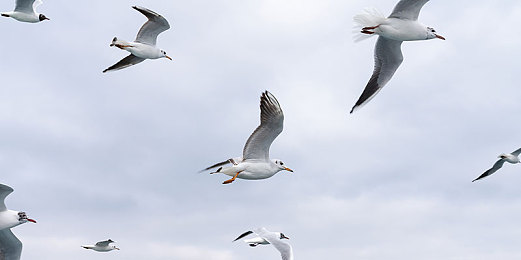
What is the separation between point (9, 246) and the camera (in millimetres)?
17172

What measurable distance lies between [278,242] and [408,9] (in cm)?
743

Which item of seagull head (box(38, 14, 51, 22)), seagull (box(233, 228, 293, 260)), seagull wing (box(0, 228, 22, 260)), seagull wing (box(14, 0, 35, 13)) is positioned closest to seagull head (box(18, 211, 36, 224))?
seagull wing (box(0, 228, 22, 260))

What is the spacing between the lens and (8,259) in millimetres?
17219

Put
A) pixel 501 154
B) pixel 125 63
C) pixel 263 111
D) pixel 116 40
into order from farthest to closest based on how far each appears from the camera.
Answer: pixel 501 154 → pixel 125 63 → pixel 116 40 → pixel 263 111

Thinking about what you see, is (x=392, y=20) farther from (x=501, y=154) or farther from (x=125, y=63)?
(x=501, y=154)

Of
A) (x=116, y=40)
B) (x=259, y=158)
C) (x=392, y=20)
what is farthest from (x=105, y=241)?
(x=392, y=20)

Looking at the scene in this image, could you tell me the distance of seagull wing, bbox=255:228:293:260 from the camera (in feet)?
61.4

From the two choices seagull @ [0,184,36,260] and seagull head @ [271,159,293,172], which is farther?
seagull head @ [271,159,293,172]

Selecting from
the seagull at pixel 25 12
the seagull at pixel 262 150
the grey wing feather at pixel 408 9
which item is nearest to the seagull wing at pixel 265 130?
the seagull at pixel 262 150

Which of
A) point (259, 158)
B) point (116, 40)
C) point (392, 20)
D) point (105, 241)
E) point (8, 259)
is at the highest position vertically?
point (116, 40)

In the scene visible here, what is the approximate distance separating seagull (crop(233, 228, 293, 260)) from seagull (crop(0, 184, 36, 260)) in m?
6.63

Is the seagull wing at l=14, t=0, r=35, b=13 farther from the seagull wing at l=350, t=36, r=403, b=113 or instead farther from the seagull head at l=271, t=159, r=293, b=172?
the seagull head at l=271, t=159, r=293, b=172

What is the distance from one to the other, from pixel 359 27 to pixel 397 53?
1869 millimetres

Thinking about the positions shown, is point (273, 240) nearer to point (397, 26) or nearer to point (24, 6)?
point (397, 26)
